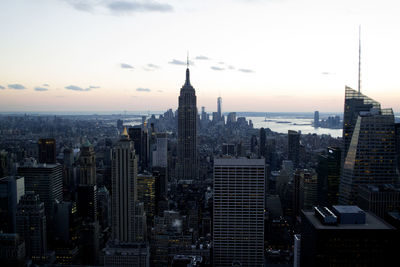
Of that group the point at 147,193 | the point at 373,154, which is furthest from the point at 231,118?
the point at 373,154

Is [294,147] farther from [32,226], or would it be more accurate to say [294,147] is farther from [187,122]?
[32,226]

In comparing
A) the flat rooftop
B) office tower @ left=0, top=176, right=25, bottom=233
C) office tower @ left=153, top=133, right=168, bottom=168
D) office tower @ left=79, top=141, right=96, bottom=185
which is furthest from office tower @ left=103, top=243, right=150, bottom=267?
office tower @ left=153, top=133, right=168, bottom=168

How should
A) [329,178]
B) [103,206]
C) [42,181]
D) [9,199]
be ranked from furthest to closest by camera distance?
[103,206]
[42,181]
[329,178]
[9,199]

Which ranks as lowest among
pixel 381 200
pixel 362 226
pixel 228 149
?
pixel 228 149

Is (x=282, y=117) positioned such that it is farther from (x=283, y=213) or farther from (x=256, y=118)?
(x=283, y=213)

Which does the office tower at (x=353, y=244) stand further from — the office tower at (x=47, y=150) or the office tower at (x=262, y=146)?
the office tower at (x=262, y=146)

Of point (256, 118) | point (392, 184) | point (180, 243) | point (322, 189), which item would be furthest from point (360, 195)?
point (256, 118)
